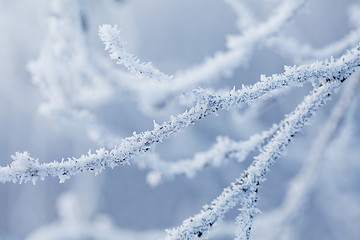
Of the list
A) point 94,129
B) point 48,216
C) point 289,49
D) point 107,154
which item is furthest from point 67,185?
point 107,154

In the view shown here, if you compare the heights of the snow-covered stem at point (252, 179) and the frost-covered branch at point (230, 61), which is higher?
the frost-covered branch at point (230, 61)

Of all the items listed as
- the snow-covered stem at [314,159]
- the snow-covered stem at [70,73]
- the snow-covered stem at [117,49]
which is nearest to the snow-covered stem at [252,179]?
the snow-covered stem at [117,49]

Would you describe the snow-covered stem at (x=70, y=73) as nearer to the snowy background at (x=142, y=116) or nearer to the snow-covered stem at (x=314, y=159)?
the snowy background at (x=142, y=116)

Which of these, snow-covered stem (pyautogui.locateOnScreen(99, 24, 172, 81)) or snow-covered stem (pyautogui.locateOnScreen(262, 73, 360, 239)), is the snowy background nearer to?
snow-covered stem (pyautogui.locateOnScreen(262, 73, 360, 239))

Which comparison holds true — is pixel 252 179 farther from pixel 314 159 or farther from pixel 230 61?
pixel 314 159

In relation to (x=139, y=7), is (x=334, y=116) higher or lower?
lower

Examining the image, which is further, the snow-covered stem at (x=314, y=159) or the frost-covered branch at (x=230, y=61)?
the snow-covered stem at (x=314, y=159)

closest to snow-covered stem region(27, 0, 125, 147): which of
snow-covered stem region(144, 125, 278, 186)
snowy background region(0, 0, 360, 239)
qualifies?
snowy background region(0, 0, 360, 239)

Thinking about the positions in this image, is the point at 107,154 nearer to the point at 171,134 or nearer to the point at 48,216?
the point at 171,134
